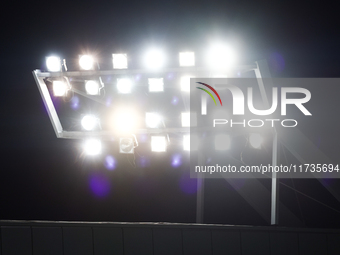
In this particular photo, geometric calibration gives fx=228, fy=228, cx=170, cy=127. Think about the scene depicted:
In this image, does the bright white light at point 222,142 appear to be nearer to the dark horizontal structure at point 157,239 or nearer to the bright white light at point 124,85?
the dark horizontal structure at point 157,239

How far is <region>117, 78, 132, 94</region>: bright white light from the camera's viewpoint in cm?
185

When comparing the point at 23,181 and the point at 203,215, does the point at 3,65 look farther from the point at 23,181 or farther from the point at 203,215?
the point at 203,215

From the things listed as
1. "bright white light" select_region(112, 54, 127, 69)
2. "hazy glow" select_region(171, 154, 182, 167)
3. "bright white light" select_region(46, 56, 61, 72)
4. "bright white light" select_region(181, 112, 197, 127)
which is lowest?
"hazy glow" select_region(171, 154, 182, 167)

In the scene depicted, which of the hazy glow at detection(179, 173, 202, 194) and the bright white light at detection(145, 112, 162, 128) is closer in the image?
the bright white light at detection(145, 112, 162, 128)

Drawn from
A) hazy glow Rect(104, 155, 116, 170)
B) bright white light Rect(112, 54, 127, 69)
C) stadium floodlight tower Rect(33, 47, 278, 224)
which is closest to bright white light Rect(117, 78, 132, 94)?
stadium floodlight tower Rect(33, 47, 278, 224)

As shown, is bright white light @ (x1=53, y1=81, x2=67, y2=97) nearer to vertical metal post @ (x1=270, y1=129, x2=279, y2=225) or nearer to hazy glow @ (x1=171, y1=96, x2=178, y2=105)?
hazy glow @ (x1=171, y1=96, x2=178, y2=105)

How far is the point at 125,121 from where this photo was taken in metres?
1.98

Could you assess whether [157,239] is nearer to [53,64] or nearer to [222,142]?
[222,142]

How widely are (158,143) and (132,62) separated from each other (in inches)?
27.2

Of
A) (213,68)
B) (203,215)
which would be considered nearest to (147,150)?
(203,215)

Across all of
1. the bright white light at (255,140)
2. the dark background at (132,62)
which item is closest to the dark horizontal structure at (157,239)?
the dark background at (132,62)

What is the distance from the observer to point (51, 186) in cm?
235

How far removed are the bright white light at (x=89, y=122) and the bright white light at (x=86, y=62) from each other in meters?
0.41

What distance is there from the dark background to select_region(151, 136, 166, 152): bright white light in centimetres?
33
